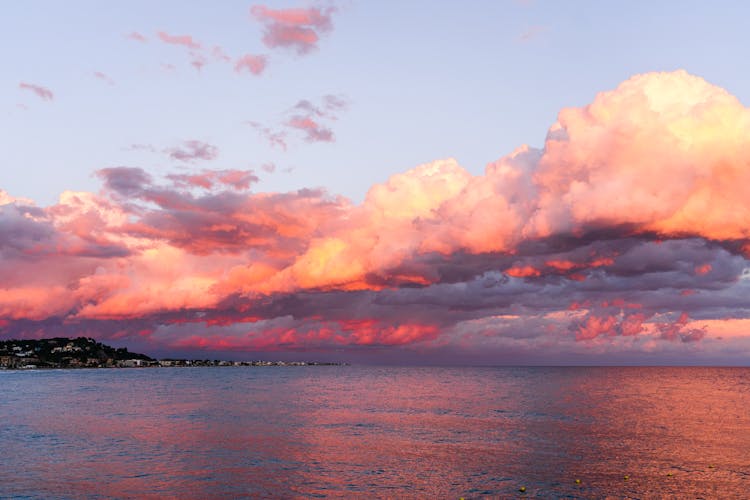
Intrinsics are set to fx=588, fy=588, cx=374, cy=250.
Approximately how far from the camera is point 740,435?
76750 mm

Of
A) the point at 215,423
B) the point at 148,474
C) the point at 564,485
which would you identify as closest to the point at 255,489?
the point at 148,474

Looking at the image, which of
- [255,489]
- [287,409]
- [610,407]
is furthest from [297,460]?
[610,407]

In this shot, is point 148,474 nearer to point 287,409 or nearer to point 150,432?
point 150,432

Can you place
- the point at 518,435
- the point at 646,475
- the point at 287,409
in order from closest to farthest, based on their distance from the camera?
the point at 646,475 < the point at 518,435 < the point at 287,409

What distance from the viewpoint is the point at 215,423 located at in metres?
89.2

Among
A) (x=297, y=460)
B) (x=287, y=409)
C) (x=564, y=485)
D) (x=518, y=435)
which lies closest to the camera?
(x=564, y=485)

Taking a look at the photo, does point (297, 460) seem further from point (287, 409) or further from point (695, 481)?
point (287, 409)

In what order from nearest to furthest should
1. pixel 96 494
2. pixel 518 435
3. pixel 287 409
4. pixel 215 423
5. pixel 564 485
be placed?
pixel 96 494, pixel 564 485, pixel 518 435, pixel 215 423, pixel 287 409

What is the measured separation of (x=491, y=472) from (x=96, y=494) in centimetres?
3239

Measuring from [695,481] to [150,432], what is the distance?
64343 millimetres

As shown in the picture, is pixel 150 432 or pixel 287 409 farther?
pixel 287 409

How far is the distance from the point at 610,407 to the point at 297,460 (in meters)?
83.8

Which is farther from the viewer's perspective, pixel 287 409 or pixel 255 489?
pixel 287 409

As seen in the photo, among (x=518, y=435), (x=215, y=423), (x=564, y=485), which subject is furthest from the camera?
(x=215, y=423)
